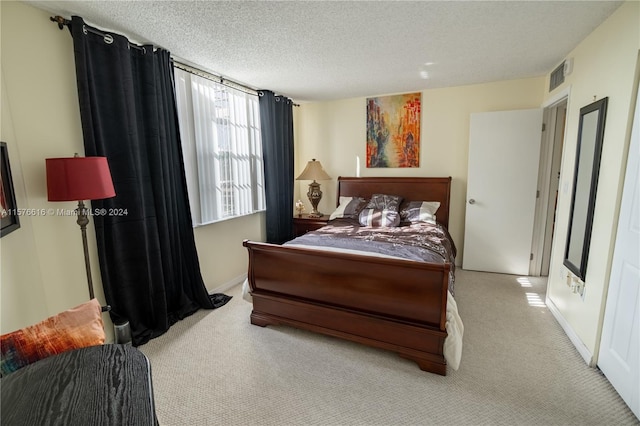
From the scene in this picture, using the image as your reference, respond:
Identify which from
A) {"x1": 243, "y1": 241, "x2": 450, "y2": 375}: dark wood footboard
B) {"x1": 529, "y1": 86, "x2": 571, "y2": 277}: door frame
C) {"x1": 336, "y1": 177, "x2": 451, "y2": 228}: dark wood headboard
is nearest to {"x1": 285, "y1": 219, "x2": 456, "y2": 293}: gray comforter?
{"x1": 243, "y1": 241, "x2": 450, "y2": 375}: dark wood footboard

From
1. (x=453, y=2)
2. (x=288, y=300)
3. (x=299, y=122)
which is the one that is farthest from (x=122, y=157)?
(x=299, y=122)

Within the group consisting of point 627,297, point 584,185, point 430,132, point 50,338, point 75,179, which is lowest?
point 627,297

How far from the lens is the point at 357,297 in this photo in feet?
7.04

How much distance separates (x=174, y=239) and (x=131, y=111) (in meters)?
1.06

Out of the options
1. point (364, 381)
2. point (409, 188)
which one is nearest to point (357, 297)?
point (364, 381)

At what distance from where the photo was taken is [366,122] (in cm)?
413

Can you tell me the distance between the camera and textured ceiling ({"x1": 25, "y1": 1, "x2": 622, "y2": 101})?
1.83m

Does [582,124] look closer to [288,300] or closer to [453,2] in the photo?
[453,2]

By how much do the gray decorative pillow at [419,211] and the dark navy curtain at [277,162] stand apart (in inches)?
59.5

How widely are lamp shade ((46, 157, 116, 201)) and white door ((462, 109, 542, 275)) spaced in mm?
3648

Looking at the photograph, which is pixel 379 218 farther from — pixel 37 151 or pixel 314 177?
pixel 37 151

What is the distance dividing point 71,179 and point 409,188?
3402 millimetres

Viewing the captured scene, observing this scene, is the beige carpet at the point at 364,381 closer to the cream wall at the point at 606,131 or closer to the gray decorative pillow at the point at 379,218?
the cream wall at the point at 606,131

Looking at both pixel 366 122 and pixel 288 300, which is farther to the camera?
pixel 366 122
